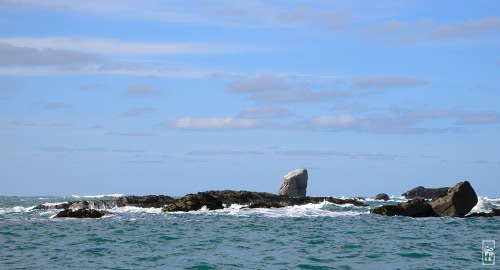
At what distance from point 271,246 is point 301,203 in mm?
44101

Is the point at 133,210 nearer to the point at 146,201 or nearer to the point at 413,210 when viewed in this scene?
the point at 146,201

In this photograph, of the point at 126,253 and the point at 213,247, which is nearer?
the point at 126,253

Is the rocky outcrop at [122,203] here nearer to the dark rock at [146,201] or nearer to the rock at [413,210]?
the dark rock at [146,201]

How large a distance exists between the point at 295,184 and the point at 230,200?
80.2ft

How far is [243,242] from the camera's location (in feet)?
123

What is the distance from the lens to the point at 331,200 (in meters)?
86.6

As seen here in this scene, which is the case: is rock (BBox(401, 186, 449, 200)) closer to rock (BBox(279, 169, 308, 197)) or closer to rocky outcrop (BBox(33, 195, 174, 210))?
rock (BBox(279, 169, 308, 197))

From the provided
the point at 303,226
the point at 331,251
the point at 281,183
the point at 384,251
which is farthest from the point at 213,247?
the point at 281,183

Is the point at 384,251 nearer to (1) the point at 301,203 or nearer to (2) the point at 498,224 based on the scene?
(2) the point at 498,224

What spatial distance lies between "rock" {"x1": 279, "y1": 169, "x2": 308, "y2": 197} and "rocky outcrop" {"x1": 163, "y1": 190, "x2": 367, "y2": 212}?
11874 mm

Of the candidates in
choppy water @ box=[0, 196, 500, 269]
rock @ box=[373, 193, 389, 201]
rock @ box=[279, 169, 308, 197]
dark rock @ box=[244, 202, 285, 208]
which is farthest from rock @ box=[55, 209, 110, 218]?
rock @ box=[373, 193, 389, 201]

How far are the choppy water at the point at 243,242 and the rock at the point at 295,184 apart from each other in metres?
41.1

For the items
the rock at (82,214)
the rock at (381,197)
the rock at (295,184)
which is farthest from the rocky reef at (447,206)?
the rock at (381,197)

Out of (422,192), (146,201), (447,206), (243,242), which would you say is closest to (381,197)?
(422,192)
